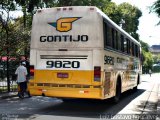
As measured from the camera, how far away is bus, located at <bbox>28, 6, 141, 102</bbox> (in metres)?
12.7

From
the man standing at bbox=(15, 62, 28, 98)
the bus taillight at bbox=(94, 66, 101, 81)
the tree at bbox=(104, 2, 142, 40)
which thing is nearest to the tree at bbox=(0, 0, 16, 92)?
the man standing at bbox=(15, 62, 28, 98)

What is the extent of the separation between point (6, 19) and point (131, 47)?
22.7 feet

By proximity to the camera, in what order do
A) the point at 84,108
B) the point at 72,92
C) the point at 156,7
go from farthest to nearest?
the point at 156,7 → the point at 84,108 → the point at 72,92

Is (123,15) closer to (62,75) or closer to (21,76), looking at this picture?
(21,76)

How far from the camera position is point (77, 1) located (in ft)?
99.5

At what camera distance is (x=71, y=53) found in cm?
1295

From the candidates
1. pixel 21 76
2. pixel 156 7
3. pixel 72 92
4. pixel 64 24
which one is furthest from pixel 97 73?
pixel 21 76

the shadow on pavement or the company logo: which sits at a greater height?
the company logo

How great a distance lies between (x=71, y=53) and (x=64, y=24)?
1.03 m

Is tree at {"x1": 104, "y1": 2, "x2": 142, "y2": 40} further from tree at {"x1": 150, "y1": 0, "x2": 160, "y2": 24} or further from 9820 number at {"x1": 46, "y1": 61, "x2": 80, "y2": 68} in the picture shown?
9820 number at {"x1": 46, "y1": 61, "x2": 80, "y2": 68}

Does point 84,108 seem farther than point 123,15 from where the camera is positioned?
No

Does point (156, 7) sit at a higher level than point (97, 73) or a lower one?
higher

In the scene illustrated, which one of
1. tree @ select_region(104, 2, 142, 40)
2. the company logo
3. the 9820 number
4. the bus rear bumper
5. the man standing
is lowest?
the bus rear bumper

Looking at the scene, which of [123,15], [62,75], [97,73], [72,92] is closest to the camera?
[97,73]
